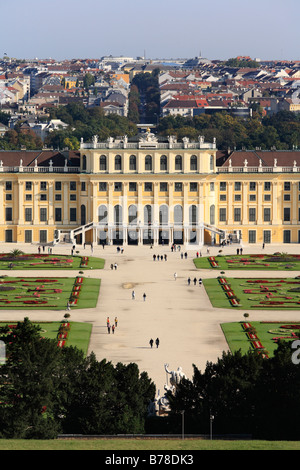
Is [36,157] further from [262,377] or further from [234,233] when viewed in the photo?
[262,377]

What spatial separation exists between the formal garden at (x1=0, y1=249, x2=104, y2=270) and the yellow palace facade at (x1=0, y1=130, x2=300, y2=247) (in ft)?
36.8

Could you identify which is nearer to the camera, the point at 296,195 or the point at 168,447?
the point at 168,447

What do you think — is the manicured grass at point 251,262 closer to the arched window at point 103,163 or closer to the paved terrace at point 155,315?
the paved terrace at point 155,315

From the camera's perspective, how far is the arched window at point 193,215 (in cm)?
12306

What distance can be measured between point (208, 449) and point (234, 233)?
80838 mm

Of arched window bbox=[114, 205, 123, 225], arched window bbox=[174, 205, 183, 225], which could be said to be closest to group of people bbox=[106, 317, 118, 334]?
arched window bbox=[114, 205, 123, 225]

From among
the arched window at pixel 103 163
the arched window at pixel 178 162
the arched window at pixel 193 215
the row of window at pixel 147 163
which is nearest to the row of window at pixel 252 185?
the row of window at pixel 147 163

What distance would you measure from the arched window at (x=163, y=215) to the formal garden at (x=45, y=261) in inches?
510

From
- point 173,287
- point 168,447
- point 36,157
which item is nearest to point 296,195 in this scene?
point 36,157

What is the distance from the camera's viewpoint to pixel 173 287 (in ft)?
311

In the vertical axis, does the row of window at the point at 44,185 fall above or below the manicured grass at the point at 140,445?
above

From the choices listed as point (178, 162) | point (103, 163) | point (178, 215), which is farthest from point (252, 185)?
point (103, 163)

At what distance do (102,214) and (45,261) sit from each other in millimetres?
16525

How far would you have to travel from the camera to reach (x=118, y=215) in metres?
123
